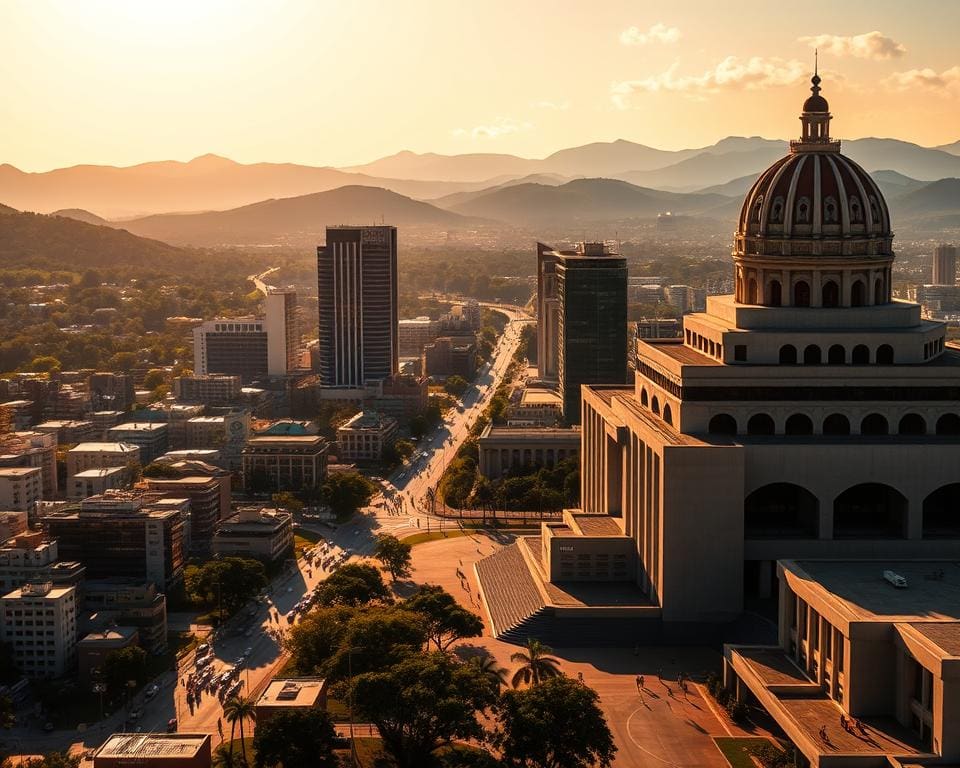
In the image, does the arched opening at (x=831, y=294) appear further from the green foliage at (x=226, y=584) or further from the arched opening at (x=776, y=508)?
the green foliage at (x=226, y=584)

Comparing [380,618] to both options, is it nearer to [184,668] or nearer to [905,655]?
[184,668]

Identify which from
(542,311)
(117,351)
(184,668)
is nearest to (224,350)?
(117,351)

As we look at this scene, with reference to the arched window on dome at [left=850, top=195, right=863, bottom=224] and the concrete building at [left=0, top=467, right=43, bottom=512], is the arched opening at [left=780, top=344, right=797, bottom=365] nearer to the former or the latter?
the arched window on dome at [left=850, top=195, right=863, bottom=224]

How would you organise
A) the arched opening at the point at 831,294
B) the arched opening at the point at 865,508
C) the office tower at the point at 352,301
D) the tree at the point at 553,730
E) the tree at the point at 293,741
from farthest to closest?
the office tower at the point at 352,301 → the arched opening at the point at 831,294 → the arched opening at the point at 865,508 → the tree at the point at 293,741 → the tree at the point at 553,730

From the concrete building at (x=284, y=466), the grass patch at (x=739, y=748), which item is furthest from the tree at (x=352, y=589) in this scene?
the concrete building at (x=284, y=466)

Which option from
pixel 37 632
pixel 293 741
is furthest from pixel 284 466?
pixel 293 741
